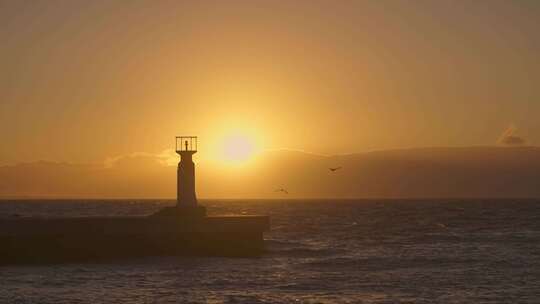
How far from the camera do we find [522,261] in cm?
4512

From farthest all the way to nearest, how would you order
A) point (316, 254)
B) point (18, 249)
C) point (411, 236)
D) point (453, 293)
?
1. point (411, 236)
2. point (316, 254)
3. point (18, 249)
4. point (453, 293)

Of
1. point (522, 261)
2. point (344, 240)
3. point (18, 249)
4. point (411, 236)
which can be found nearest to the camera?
point (18, 249)

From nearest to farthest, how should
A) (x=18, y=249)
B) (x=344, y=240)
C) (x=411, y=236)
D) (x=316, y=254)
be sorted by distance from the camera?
(x=18, y=249) < (x=316, y=254) < (x=344, y=240) < (x=411, y=236)

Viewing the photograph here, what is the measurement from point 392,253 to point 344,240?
12.7 metres

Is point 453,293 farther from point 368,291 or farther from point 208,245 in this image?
point 208,245

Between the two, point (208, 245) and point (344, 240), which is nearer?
point (208, 245)

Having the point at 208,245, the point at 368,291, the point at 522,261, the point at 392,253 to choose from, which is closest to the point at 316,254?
the point at 392,253

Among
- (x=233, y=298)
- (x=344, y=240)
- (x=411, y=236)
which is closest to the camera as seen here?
(x=233, y=298)

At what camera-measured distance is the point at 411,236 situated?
2731 inches

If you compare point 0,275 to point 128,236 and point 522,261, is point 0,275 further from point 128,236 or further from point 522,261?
point 522,261

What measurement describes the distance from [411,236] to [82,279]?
39642 millimetres

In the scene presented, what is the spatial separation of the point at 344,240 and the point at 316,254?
1323 cm

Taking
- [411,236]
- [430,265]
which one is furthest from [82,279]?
[411,236]

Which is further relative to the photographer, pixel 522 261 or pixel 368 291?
pixel 522 261
